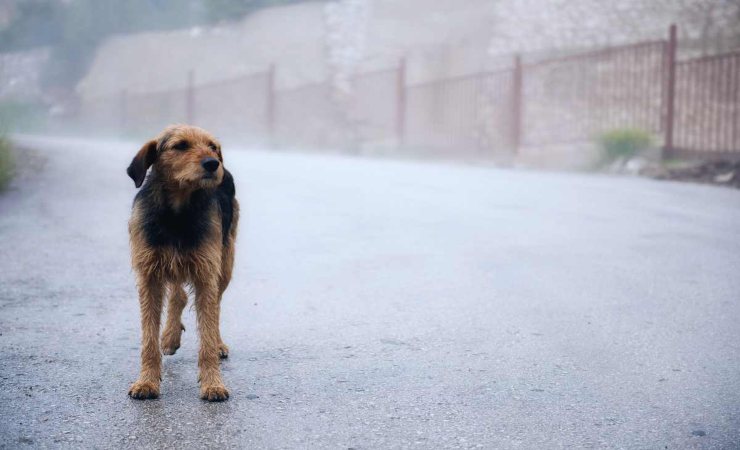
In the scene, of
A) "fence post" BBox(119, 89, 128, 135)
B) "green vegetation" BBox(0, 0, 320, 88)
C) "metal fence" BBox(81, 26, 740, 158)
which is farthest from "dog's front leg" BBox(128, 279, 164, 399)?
"green vegetation" BBox(0, 0, 320, 88)

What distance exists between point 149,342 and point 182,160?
0.87m

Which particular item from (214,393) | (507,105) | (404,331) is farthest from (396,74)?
(214,393)

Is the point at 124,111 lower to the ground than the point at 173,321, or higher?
higher

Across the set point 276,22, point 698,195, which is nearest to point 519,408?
point 698,195

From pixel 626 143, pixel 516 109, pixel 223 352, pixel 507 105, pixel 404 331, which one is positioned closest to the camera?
pixel 223 352

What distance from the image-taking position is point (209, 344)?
405 centimetres

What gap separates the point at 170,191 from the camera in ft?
13.3

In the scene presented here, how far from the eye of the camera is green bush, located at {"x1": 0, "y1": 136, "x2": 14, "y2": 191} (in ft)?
36.8

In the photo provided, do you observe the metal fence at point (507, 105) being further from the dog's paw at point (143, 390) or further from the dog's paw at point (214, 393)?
the dog's paw at point (143, 390)

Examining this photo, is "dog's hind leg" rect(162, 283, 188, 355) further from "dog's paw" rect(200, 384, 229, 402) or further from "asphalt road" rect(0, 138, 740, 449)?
"dog's paw" rect(200, 384, 229, 402)

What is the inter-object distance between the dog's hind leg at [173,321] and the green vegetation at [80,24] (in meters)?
35.6

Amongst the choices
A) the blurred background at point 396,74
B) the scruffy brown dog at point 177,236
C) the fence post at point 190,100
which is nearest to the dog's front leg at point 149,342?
the scruffy brown dog at point 177,236

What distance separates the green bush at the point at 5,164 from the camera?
441 inches

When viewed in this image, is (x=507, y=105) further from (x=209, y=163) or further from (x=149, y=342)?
(x=149, y=342)
